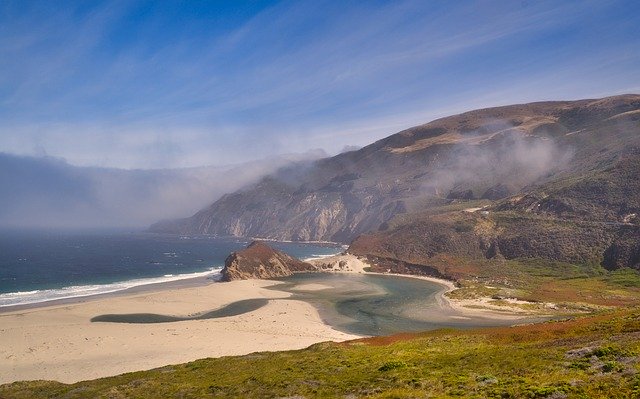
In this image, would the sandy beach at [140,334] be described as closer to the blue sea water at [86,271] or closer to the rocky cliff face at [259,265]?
the blue sea water at [86,271]

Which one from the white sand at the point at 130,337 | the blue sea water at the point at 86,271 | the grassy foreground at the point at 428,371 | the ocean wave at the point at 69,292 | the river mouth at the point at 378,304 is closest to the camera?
the grassy foreground at the point at 428,371

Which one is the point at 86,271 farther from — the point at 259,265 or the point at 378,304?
the point at 378,304

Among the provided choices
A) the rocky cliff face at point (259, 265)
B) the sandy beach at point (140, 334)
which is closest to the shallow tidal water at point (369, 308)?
the sandy beach at point (140, 334)

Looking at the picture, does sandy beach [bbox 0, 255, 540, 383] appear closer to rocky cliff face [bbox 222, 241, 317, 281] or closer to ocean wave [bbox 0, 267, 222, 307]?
ocean wave [bbox 0, 267, 222, 307]

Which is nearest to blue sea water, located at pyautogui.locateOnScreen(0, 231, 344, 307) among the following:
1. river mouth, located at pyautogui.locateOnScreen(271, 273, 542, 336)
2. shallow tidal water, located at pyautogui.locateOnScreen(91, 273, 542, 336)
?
shallow tidal water, located at pyautogui.locateOnScreen(91, 273, 542, 336)

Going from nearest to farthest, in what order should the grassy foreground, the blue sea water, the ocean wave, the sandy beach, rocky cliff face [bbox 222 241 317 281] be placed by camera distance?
the grassy foreground, the sandy beach, the ocean wave, the blue sea water, rocky cliff face [bbox 222 241 317 281]
